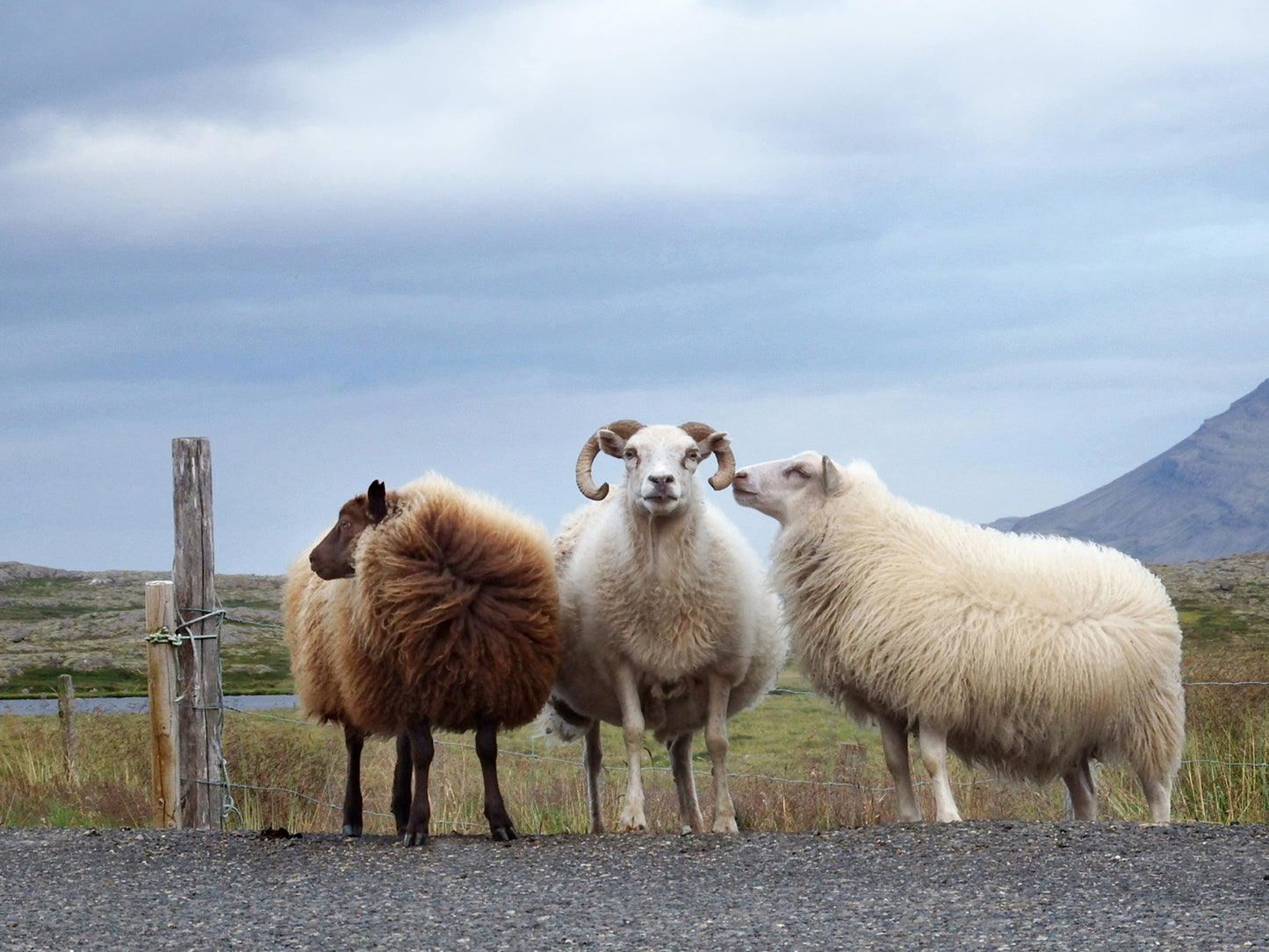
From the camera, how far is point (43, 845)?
1009 centimetres

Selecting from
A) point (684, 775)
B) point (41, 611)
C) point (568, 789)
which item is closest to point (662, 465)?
point (684, 775)

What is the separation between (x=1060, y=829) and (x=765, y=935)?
298 cm

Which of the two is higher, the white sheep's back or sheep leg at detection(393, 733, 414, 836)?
the white sheep's back

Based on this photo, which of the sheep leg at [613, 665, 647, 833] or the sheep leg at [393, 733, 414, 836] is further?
the sheep leg at [393, 733, 414, 836]

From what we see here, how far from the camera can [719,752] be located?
31.6ft

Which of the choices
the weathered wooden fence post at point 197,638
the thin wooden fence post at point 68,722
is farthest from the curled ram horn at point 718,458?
the thin wooden fence post at point 68,722

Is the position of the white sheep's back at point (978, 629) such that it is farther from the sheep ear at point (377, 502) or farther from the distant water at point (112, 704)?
the distant water at point (112, 704)

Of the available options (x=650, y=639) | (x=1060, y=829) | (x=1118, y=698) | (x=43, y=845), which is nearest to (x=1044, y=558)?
(x=1118, y=698)

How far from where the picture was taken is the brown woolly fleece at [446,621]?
9242 mm

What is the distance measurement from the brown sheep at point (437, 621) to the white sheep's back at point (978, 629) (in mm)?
1967

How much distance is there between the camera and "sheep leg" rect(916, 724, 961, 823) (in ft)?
30.2

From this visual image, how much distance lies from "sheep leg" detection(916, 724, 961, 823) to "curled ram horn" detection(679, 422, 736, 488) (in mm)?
2198

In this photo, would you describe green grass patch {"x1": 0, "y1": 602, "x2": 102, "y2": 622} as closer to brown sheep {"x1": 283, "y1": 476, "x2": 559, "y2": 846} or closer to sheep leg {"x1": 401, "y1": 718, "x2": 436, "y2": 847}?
brown sheep {"x1": 283, "y1": 476, "x2": 559, "y2": 846}

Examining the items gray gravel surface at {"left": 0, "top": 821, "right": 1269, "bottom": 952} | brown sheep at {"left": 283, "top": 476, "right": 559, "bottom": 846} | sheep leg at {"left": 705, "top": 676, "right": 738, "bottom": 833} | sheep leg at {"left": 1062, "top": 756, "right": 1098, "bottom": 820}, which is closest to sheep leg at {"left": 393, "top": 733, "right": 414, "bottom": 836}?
brown sheep at {"left": 283, "top": 476, "right": 559, "bottom": 846}
